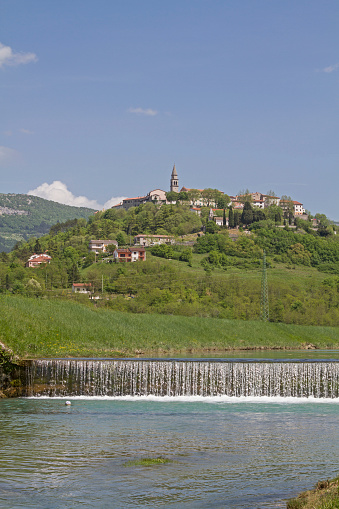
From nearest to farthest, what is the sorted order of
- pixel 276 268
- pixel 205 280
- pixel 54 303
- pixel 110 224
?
pixel 54 303 < pixel 205 280 < pixel 276 268 < pixel 110 224

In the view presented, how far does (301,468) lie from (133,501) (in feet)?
14.0

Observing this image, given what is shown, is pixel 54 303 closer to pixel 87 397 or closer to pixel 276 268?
pixel 87 397

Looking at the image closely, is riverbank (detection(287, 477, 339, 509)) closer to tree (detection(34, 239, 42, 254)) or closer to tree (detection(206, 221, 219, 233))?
tree (detection(34, 239, 42, 254))

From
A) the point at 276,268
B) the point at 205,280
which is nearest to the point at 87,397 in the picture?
the point at 205,280

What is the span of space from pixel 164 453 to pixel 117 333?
2651cm

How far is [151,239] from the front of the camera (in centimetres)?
17450

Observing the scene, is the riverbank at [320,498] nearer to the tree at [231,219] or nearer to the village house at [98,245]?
the village house at [98,245]

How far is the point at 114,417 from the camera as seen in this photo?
18922 millimetres

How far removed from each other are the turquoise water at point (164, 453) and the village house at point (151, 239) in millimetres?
151527

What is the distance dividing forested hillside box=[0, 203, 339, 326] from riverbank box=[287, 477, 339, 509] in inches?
2659

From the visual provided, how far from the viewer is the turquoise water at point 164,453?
1058 centimetres

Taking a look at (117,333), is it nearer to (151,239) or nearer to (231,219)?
(151,239)

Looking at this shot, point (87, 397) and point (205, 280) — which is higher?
point (205, 280)

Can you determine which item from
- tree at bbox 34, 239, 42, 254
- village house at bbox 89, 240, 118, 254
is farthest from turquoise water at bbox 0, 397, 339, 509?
tree at bbox 34, 239, 42, 254
